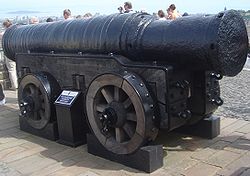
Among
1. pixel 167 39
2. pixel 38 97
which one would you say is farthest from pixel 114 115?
pixel 38 97

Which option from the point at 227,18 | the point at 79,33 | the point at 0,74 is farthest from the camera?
the point at 0,74

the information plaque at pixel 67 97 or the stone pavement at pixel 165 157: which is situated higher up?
the information plaque at pixel 67 97

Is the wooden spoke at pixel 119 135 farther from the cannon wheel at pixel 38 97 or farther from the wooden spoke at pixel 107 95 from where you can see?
the cannon wheel at pixel 38 97

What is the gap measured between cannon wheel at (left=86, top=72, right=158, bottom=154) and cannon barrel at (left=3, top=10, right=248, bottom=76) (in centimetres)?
39

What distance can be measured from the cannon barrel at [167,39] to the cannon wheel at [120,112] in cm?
39

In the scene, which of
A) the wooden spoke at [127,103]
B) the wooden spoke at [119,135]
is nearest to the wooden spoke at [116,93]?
the wooden spoke at [127,103]

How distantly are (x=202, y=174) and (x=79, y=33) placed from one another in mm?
2204

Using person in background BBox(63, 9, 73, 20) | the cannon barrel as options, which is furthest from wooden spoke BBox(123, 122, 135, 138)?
person in background BBox(63, 9, 73, 20)

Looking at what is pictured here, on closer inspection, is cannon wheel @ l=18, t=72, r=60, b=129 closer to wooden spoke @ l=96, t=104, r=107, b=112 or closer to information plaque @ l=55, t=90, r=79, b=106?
information plaque @ l=55, t=90, r=79, b=106

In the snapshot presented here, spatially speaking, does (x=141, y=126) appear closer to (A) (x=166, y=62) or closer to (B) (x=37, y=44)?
(A) (x=166, y=62)

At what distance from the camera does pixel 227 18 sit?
359 cm

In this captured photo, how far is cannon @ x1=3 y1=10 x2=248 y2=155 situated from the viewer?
12.1 ft

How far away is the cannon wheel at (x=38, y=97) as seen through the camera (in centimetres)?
496

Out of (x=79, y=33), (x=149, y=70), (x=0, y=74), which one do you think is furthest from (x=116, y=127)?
(x=0, y=74)
